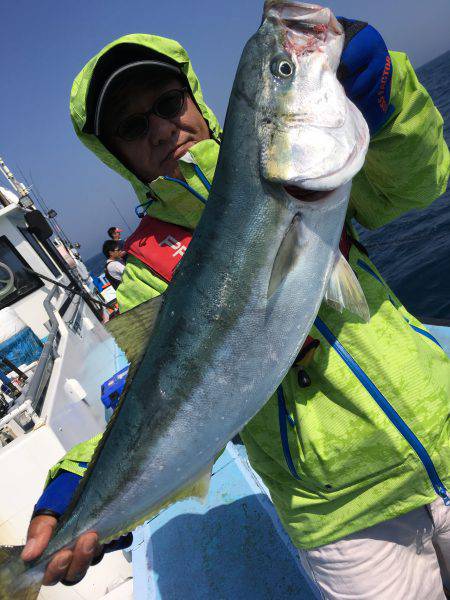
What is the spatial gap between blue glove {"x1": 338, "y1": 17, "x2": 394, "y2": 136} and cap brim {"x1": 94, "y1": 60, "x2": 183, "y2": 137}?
0.93 metres

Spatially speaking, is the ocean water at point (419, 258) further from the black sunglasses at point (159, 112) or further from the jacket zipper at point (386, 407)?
the black sunglasses at point (159, 112)

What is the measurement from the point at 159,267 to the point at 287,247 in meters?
0.80

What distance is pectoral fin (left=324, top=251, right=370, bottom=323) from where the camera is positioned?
157 cm

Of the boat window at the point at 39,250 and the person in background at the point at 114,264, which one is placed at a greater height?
the boat window at the point at 39,250

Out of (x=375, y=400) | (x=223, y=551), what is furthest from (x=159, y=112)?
A: (x=223, y=551)

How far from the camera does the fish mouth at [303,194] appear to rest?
5.07ft

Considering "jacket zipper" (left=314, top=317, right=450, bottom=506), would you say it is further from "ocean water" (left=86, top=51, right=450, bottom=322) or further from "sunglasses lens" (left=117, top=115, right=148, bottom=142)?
"ocean water" (left=86, top=51, right=450, bottom=322)

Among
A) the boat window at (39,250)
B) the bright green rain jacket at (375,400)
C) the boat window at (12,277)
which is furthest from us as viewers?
the boat window at (39,250)

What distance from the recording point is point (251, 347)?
164 cm

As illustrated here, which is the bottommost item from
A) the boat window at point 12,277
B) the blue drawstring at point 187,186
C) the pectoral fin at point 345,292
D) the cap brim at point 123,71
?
the boat window at point 12,277

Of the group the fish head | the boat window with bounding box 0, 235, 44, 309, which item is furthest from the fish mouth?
the boat window with bounding box 0, 235, 44, 309

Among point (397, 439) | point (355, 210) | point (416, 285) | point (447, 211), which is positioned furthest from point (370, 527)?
point (447, 211)

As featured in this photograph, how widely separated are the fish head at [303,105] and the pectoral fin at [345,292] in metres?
0.32

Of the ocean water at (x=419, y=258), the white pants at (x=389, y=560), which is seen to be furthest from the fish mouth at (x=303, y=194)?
the ocean water at (x=419, y=258)
